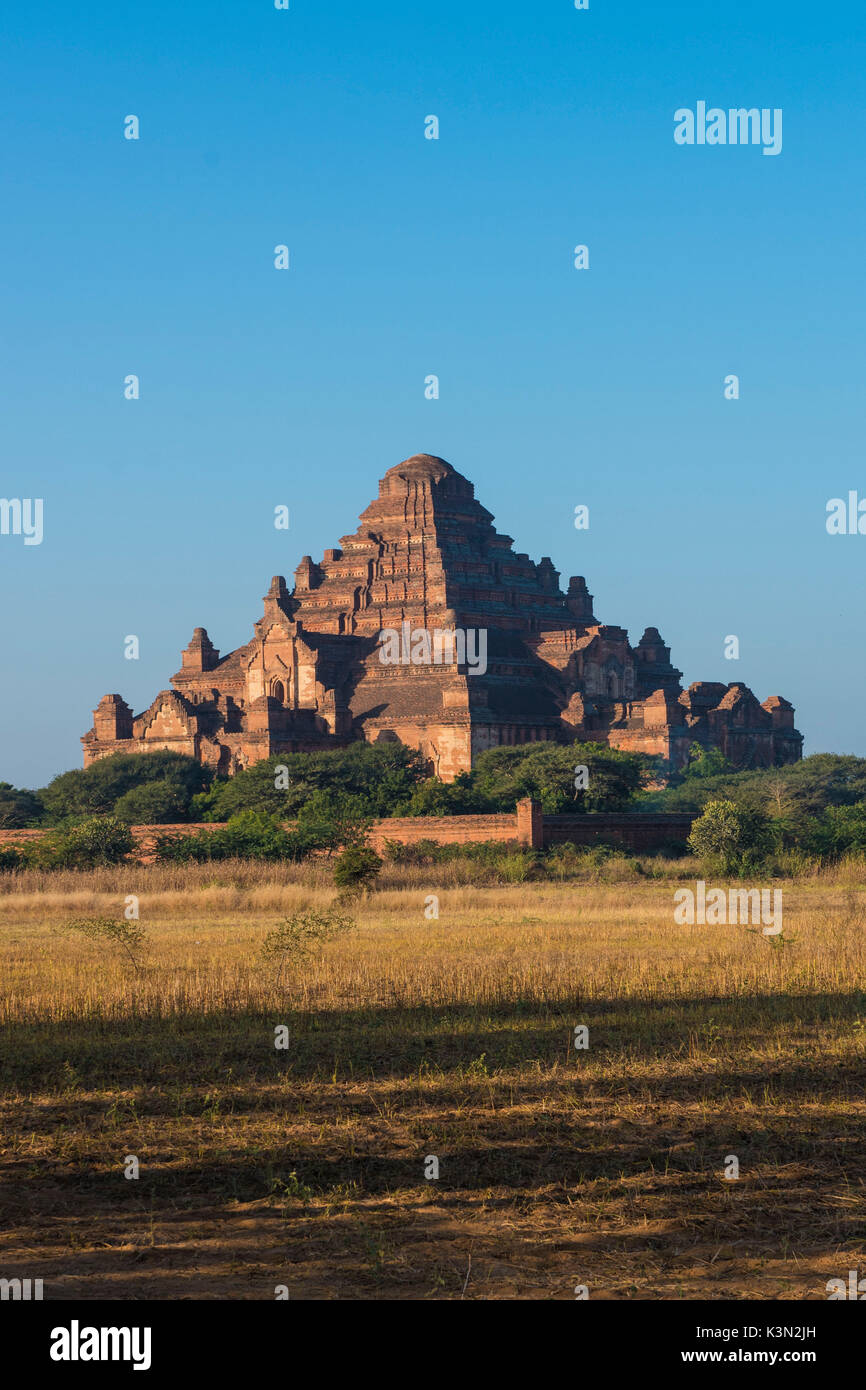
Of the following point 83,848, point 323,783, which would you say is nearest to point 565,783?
point 323,783

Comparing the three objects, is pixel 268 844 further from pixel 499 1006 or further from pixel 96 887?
pixel 499 1006

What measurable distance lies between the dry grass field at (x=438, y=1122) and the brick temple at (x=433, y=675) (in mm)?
42864

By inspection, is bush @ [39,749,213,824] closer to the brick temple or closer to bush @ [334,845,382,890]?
the brick temple

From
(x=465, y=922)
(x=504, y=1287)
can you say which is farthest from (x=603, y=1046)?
(x=465, y=922)

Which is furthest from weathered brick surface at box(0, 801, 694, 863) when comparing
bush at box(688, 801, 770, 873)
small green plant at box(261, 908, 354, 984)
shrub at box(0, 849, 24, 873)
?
small green plant at box(261, 908, 354, 984)

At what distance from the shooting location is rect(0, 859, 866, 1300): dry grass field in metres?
9.20

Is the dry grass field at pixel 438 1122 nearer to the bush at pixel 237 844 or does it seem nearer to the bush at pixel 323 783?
the bush at pixel 237 844

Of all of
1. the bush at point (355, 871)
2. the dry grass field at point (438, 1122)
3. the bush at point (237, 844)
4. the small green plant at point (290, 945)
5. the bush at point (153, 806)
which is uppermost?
the bush at point (153, 806)

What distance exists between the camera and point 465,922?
100 ft

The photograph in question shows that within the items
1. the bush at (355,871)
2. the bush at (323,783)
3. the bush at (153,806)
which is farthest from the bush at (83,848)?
the bush at (355,871)

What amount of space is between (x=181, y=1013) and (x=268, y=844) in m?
29.4

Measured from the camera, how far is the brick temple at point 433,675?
67.3 m

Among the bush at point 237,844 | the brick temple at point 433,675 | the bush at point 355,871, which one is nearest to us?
the bush at point 355,871

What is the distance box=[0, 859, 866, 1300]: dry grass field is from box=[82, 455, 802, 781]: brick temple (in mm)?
42864
